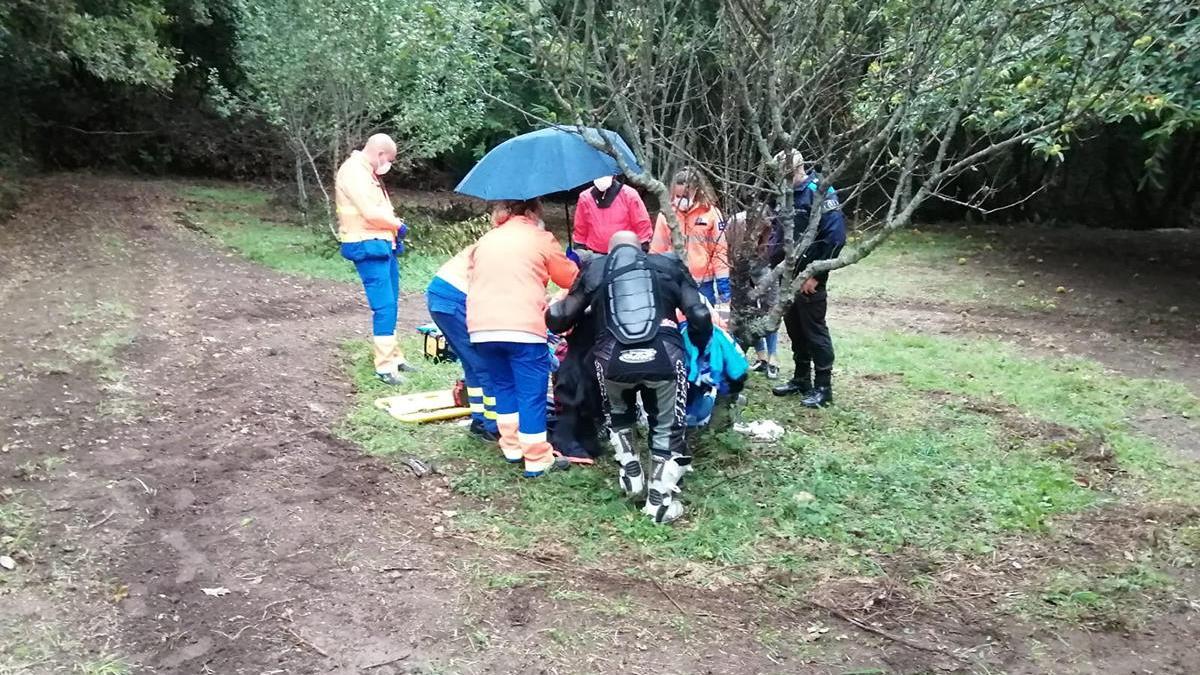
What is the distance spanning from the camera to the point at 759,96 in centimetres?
470

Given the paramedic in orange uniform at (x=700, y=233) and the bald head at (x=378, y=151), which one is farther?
the bald head at (x=378, y=151)

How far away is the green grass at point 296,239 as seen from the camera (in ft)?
40.5

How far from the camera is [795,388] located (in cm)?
674

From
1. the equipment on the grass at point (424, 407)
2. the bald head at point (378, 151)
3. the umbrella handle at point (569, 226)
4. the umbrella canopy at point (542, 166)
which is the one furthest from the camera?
the bald head at point (378, 151)

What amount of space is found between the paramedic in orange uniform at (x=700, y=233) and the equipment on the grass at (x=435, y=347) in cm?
202

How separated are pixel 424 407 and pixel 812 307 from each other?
9.07 ft

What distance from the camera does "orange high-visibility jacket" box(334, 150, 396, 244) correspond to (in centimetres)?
675

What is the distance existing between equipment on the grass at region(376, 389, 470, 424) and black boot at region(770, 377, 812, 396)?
2.29 metres

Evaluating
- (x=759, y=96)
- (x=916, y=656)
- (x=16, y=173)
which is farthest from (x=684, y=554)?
(x=16, y=173)

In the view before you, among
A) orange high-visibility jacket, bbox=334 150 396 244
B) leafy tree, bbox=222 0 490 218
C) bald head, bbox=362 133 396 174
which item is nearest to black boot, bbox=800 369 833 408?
orange high-visibility jacket, bbox=334 150 396 244

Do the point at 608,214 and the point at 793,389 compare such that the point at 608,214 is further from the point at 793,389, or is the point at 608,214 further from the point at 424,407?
the point at 424,407

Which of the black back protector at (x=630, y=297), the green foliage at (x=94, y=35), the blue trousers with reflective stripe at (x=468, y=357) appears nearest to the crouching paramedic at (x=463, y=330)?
the blue trousers with reflective stripe at (x=468, y=357)

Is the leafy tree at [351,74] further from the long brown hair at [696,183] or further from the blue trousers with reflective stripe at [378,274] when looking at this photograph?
the long brown hair at [696,183]

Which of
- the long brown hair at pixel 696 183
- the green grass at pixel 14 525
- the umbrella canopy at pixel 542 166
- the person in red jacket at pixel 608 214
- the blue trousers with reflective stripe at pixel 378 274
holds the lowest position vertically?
the green grass at pixel 14 525
